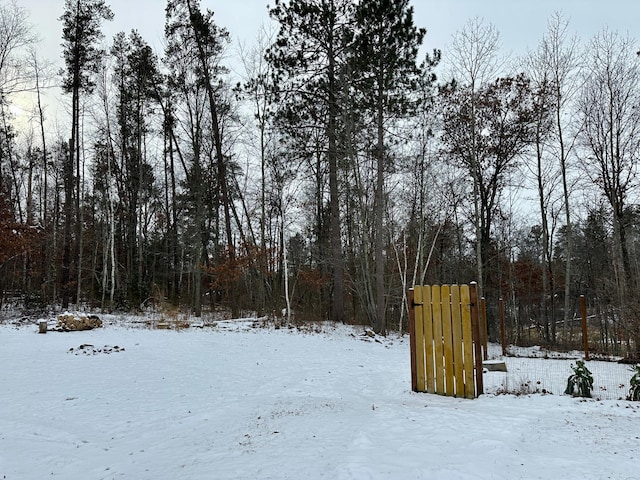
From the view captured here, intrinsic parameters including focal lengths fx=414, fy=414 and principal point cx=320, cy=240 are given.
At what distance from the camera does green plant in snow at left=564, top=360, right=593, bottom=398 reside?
17.6 ft

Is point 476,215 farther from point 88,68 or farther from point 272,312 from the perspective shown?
point 88,68

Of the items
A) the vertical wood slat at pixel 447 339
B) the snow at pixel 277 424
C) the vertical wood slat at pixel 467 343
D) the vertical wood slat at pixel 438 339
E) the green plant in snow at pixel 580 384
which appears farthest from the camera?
the vertical wood slat at pixel 438 339

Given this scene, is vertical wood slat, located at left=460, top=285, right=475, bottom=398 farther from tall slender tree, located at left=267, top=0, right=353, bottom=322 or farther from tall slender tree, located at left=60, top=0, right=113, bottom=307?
tall slender tree, located at left=60, top=0, right=113, bottom=307

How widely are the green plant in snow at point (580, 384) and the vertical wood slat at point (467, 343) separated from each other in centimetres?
130

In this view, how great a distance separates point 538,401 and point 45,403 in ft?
20.6

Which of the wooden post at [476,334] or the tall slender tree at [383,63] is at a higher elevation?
the tall slender tree at [383,63]

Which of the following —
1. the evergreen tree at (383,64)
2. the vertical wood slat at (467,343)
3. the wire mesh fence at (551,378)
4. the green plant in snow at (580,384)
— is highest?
the evergreen tree at (383,64)

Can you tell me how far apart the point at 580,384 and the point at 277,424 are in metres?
3.97

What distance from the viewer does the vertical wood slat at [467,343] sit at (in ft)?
18.0

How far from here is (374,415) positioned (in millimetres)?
4684

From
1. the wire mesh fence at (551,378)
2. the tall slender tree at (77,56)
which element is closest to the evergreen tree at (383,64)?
the wire mesh fence at (551,378)

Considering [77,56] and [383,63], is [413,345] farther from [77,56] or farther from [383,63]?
[77,56]

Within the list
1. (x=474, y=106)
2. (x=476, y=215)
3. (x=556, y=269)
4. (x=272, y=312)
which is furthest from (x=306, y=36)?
(x=556, y=269)

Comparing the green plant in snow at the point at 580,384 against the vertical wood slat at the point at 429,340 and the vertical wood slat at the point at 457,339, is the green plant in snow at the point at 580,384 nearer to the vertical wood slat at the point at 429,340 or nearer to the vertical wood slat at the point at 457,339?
the vertical wood slat at the point at 457,339
